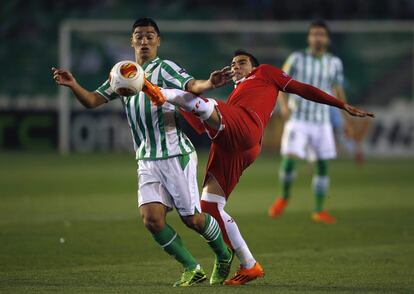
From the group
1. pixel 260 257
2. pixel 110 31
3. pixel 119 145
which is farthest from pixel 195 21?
pixel 260 257

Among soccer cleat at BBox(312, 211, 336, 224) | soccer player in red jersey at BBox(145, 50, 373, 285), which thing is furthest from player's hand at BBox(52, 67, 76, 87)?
Result: soccer cleat at BBox(312, 211, 336, 224)

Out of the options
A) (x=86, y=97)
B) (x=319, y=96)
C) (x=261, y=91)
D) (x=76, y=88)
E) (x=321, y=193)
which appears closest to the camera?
(x=76, y=88)

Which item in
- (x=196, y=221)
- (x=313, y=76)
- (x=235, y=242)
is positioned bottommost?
(x=235, y=242)

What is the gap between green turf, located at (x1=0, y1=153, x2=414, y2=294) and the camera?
8055 millimetres

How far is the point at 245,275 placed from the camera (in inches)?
315

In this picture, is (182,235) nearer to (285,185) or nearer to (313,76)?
(285,185)

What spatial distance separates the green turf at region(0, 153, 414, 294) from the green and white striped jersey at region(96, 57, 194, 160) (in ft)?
3.49

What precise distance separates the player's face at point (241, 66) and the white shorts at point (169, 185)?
4.82 feet

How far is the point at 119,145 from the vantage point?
944 inches

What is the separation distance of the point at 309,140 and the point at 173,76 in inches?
227

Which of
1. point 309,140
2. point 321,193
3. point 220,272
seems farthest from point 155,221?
point 309,140

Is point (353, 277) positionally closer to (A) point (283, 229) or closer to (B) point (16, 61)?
(A) point (283, 229)

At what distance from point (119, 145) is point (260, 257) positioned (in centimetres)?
1459

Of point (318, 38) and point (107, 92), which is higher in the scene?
point (318, 38)
